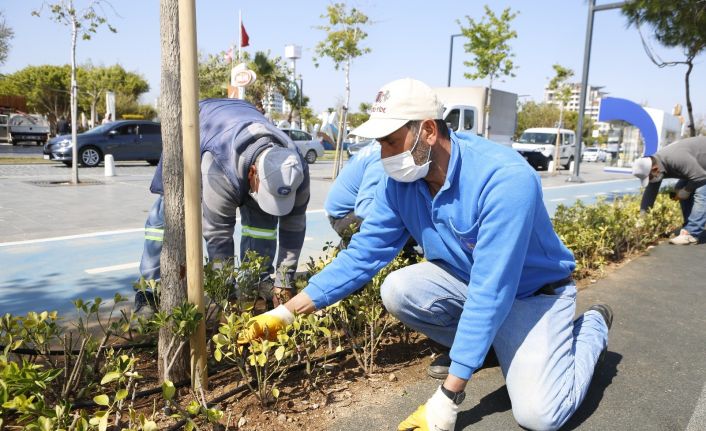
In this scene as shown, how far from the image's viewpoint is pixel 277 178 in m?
3.22

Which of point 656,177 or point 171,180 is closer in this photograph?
point 171,180

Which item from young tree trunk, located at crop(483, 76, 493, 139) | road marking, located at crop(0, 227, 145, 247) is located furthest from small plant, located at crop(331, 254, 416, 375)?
young tree trunk, located at crop(483, 76, 493, 139)

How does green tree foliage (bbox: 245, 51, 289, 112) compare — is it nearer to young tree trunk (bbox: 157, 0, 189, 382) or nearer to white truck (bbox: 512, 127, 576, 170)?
white truck (bbox: 512, 127, 576, 170)

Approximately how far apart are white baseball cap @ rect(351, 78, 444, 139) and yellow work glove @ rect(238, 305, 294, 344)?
2.94 feet

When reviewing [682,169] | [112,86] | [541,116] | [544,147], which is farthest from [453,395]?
[541,116]

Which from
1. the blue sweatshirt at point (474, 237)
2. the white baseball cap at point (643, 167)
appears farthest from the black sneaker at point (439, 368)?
the white baseball cap at point (643, 167)

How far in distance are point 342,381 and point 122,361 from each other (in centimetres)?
113

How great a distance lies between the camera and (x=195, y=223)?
7.34 feet

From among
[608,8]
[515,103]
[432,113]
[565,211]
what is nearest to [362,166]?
[432,113]

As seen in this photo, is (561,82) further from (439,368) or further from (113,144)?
(439,368)

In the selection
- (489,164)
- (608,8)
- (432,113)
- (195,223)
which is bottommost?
(195,223)

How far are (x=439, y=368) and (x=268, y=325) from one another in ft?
3.18

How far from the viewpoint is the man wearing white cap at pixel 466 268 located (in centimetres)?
217

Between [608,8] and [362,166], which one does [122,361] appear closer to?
[362,166]
